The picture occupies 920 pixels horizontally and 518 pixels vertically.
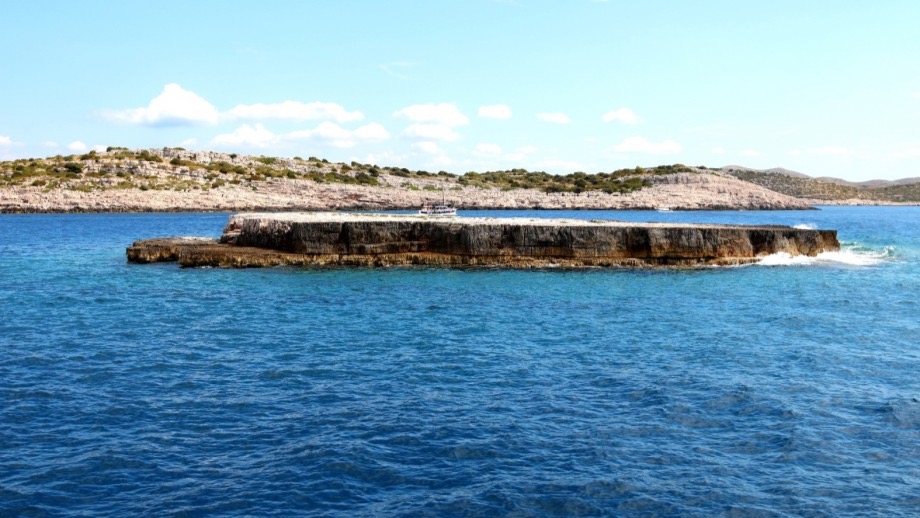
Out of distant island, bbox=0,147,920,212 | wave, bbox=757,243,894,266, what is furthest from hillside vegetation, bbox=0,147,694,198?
wave, bbox=757,243,894,266

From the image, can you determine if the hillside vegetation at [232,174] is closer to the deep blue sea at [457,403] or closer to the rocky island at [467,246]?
the rocky island at [467,246]

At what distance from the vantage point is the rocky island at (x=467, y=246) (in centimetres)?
4384

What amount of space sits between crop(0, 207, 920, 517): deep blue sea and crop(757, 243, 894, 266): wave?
1242 cm

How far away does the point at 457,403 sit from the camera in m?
17.8

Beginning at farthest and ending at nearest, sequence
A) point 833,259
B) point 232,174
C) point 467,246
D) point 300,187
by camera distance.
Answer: point 232,174
point 300,187
point 833,259
point 467,246

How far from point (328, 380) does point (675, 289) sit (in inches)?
832

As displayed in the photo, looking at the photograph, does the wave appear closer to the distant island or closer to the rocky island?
the rocky island

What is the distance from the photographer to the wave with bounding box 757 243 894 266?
46750mm

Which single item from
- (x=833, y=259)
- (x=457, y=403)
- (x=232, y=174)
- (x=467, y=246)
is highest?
(x=232, y=174)

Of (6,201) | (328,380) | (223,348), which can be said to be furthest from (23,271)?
(6,201)

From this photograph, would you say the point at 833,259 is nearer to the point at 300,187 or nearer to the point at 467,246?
the point at 467,246

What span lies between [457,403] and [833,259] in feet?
131

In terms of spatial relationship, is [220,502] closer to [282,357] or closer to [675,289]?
[282,357]

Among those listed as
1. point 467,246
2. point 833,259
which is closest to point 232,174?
point 467,246
